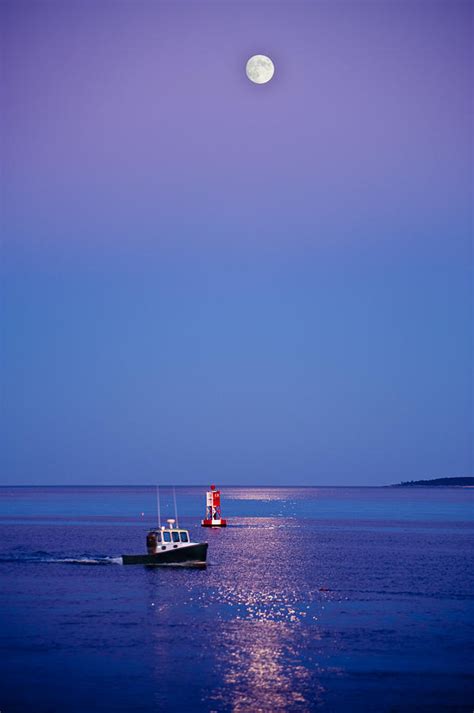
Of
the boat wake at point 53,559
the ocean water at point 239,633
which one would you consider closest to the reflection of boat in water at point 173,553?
the ocean water at point 239,633

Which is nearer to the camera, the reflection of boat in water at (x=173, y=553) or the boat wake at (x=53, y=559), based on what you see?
the reflection of boat in water at (x=173, y=553)

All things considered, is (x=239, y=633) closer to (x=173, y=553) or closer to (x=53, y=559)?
(x=173, y=553)

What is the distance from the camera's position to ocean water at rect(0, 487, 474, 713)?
3481cm

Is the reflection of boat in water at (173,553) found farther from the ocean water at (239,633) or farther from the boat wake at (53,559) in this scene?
the boat wake at (53,559)

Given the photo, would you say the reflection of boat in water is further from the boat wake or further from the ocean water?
the boat wake

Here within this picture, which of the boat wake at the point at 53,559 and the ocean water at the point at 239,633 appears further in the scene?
the boat wake at the point at 53,559

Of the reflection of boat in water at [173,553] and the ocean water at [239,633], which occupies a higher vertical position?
the reflection of boat in water at [173,553]

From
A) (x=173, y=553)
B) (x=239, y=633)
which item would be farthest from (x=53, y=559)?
(x=239, y=633)

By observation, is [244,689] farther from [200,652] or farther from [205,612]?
[205,612]

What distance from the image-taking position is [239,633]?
4688cm

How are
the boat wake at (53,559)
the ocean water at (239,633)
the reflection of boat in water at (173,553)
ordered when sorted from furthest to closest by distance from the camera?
the boat wake at (53,559)
the reflection of boat in water at (173,553)
the ocean water at (239,633)

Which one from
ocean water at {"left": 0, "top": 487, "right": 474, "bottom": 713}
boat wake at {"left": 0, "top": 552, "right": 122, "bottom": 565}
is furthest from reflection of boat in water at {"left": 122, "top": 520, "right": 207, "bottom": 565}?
boat wake at {"left": 0, "top": 552, "right": 122, "bottom": 565}

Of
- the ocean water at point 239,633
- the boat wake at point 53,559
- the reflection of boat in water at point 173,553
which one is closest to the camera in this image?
the ocean water at point 239,633

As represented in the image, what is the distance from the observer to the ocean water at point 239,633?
34.8m
